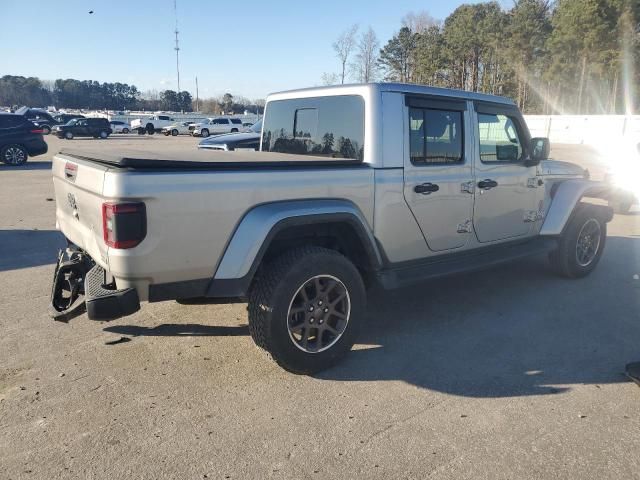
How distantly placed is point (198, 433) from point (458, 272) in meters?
2.58

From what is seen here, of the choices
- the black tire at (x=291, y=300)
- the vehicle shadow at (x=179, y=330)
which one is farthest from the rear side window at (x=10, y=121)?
the black tire at (x=291, y=300)

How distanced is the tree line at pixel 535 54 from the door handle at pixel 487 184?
49.0 metres

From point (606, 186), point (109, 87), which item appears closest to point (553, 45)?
point (606, 186)

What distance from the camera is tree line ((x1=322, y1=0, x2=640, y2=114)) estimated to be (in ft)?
148

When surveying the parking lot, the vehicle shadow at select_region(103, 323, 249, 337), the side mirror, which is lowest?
the parking lot

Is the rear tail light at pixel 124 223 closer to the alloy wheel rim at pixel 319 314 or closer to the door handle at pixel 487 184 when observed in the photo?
the alloy wheel rim at pixel 319 314

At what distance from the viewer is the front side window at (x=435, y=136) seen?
13.3 ft

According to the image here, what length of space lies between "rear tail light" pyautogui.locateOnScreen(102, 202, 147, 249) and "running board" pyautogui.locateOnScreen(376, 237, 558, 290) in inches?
73.0

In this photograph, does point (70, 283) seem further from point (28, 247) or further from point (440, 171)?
point (28, 247)

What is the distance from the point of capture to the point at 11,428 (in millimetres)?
2846

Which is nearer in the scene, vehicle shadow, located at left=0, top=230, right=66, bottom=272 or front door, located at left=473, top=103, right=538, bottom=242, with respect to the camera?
front door, located at left=473, top=103, right=538, bottom=242

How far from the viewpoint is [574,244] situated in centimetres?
566

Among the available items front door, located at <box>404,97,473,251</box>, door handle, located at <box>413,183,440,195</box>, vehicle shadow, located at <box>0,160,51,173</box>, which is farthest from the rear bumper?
vehicle shadow, located at <box>0,160,51,173</box>

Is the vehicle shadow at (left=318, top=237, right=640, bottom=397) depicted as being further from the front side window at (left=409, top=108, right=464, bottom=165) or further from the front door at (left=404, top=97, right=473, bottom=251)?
the front side window at (left=409, top=108, right=464, bottom=165)
